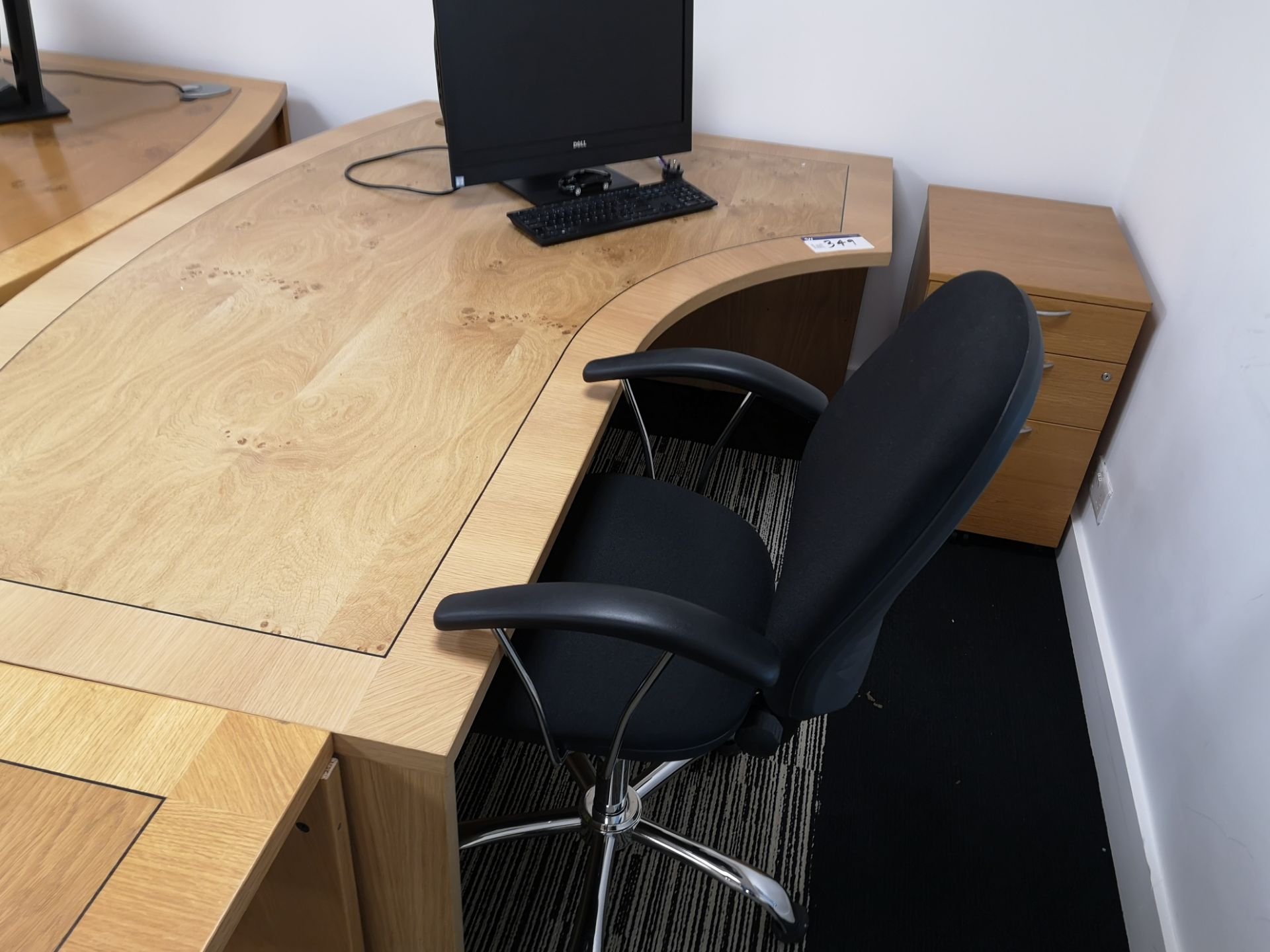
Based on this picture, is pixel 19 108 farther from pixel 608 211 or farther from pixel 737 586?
pixel 737 586

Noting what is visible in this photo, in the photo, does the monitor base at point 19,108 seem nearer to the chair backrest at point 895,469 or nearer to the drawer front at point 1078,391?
the chair backrest at point 895,469

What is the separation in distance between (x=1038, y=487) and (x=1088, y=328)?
409mm

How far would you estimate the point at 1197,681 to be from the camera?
153 centimetres

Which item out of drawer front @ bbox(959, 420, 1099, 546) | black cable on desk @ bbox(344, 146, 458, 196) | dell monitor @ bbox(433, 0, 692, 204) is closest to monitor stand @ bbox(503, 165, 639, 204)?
dell monitor @ bbox(433, 0, 692, 204)

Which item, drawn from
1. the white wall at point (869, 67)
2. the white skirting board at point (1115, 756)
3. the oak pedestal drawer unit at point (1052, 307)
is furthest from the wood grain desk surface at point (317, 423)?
the white skirting board at point (1115, 756)

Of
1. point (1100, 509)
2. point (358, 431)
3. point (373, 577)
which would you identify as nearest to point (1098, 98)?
point (1100, 509)

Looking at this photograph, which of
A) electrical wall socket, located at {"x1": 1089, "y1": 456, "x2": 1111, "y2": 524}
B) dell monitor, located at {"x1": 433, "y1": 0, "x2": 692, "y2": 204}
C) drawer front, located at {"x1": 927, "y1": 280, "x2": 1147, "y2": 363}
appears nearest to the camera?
dell monitor, located at {"x1": 433, "y1": 0, "x2": 692, "y2": 204}

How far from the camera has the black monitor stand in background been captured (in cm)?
213

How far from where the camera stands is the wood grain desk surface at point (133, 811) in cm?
76

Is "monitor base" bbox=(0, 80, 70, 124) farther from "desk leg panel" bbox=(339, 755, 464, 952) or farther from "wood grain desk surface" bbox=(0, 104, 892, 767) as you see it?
"desk leg panel" bbox=(339, 755, 464, 952)

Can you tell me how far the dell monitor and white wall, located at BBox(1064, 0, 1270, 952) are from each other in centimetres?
109

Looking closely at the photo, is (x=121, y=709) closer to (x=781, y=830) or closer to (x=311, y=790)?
(x=311, y=790)

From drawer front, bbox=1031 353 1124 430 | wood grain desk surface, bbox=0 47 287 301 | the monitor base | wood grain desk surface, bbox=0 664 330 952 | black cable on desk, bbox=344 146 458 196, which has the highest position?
the monitor base

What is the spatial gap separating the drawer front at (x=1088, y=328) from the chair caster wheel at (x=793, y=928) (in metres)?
1.26
